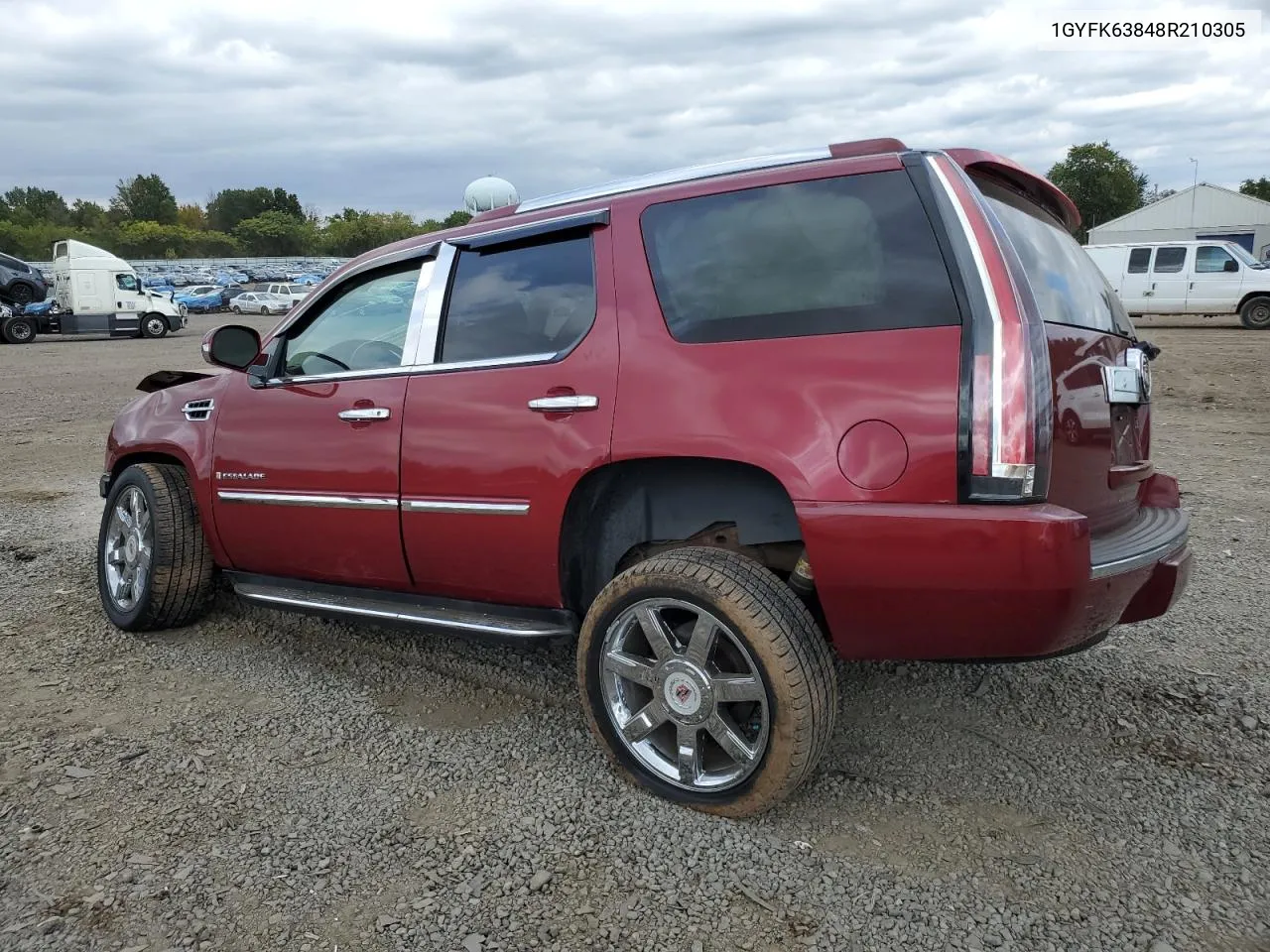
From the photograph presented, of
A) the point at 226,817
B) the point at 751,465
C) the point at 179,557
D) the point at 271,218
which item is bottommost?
the point at 226,817

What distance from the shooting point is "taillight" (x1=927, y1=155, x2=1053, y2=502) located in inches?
87.5

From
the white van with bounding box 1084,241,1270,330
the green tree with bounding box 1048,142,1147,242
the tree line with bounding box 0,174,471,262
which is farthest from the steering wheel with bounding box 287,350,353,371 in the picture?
the tree line with bounding box 0,174,471,262

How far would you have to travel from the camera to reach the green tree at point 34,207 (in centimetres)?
9688

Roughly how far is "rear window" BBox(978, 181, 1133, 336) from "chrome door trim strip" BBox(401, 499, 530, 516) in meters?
1.62

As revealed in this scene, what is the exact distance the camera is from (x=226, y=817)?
2.66 meters

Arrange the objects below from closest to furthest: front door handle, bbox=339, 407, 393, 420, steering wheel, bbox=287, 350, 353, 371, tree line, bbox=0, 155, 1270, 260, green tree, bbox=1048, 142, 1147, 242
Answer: front door handle, bbox=339, 407, 393, 420 < steering wheel, bbox=287, 350, 353, 371 < green tree, bbox=1048, 142, 1147, 242 < tree line, bbox=0, 155, 1270, 260

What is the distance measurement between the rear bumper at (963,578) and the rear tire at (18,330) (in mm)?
28911

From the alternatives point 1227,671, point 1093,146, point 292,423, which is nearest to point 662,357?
point 292,423

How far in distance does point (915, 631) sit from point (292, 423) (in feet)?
8.00

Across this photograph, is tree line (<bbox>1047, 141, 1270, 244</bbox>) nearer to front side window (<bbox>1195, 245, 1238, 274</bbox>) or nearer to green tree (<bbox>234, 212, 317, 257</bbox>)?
front side window (<bbox>1195, 245, 1238, 274</bbox>)

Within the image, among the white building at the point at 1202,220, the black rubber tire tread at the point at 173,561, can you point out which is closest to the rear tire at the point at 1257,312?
the black rubber tire tread at the point at 173,561

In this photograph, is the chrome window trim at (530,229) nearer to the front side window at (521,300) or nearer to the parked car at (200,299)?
the front side window at (521,300)

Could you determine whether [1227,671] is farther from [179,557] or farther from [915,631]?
[179,557]

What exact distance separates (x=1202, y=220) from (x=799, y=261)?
59118 millimetres
